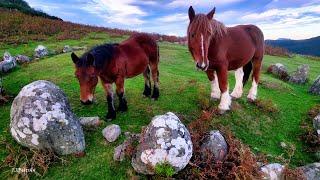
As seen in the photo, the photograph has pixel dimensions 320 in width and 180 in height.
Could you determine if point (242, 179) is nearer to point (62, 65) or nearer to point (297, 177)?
point (297, 177)

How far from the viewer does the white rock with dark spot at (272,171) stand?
28.8 feet

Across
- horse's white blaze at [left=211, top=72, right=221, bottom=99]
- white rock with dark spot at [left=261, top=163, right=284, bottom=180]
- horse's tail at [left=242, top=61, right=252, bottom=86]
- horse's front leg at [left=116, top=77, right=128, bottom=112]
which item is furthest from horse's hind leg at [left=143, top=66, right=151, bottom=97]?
white rock with dark spot at [left=261, top=163, right=284, bottom=180]

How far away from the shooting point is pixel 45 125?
892 centimetres

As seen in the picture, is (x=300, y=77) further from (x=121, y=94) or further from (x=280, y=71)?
(x=121, y=94)

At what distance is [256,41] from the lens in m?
12.8

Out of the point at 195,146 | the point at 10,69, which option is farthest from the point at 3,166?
the point at 10,69

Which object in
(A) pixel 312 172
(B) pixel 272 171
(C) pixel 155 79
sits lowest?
(A) pixel 312 172

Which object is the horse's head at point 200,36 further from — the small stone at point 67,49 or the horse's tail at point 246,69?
the small stone at point 67,49

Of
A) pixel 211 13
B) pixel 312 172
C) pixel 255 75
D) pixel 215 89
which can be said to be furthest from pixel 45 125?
pixel 255 75

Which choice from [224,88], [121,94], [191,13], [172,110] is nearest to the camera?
[191,13]

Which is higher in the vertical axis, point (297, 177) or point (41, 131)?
point (41, 131)

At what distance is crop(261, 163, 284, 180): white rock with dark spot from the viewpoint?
28.8 feet

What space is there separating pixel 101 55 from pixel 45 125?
250cm

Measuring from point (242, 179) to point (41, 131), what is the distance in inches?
203
